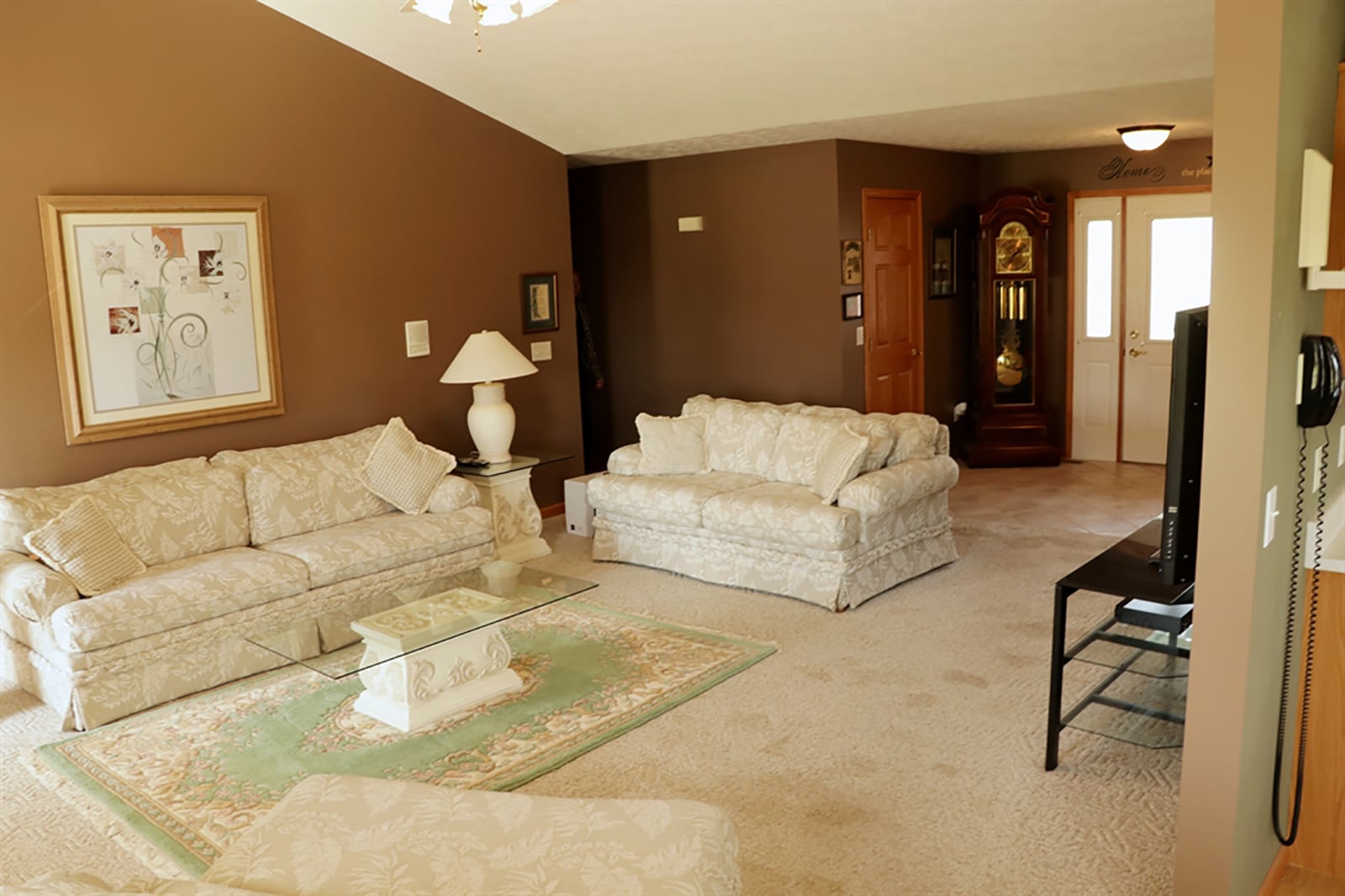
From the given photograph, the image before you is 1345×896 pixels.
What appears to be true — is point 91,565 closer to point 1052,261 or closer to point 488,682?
point 488,682

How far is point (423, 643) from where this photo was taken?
390 cm

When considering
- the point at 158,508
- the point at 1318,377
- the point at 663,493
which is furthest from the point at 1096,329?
the point at 158,508

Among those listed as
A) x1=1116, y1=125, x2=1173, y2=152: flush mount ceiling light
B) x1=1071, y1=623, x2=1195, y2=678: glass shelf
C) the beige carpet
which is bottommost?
the beige carpet

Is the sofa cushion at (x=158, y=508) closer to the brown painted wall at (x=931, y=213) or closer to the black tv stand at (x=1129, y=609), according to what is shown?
the black tv stand at (x=1129, y=609)

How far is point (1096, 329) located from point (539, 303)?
445 centimetres

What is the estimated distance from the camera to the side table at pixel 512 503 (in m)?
6.18

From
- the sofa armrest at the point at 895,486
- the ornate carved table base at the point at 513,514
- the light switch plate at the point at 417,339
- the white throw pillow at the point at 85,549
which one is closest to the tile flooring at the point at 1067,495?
the sofa armrest at the point at 895,486

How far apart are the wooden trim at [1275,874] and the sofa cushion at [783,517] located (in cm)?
249

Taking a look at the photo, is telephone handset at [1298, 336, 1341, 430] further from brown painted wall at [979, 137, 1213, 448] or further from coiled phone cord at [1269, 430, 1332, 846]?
brown painted wall at [979, 137, 1213, 448]

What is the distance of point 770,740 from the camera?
12.8ft

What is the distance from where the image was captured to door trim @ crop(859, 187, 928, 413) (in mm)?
7341

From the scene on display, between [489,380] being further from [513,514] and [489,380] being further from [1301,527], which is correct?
[1301,527]

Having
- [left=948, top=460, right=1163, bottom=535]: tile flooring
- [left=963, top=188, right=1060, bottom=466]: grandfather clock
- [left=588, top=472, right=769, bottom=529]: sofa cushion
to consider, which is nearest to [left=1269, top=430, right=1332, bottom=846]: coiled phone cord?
[left=588, top=472, right=769, bottom=529]: sofa cushion

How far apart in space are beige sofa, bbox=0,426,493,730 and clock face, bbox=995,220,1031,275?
4848mm
